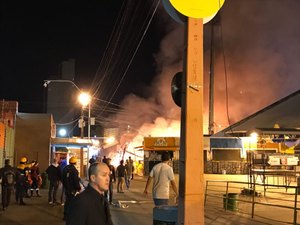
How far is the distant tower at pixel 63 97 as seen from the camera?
65.3 meters

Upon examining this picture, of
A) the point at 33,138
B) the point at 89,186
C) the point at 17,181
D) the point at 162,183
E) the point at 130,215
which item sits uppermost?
the point at 33,138

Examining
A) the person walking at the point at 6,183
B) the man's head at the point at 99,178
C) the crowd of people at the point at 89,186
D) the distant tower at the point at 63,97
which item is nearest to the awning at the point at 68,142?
the crowd of people at the point at 89,186

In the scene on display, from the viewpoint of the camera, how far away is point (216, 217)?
1161 centimetres

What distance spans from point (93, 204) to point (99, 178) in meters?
0.23

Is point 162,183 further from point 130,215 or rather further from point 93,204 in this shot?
point 93,204

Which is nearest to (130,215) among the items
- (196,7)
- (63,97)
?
(196,7)

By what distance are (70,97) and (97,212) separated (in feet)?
208

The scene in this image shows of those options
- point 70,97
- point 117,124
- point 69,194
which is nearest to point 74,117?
point 70,97

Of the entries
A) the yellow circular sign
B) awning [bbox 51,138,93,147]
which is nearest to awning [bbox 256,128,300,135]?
the yellow circular sign

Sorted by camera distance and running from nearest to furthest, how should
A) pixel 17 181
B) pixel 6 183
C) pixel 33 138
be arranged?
pixel 6 183 < pixel 17 181 < pixel 33 138

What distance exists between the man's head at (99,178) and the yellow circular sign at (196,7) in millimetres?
2736

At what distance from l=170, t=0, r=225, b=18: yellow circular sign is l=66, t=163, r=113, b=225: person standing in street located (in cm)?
270

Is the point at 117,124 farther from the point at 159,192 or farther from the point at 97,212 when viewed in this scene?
Answer: the point at 97,212

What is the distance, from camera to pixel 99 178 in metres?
3.62
